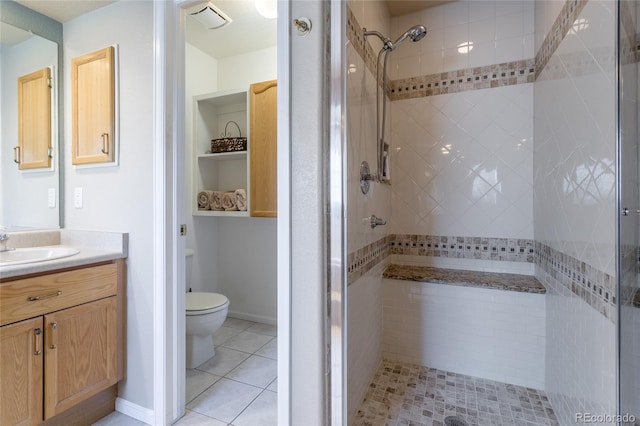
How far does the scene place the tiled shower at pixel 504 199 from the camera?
107 cm

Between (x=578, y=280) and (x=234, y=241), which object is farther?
(x=234, y=241)

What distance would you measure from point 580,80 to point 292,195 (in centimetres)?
133

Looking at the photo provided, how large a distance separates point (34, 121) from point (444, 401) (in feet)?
9.11

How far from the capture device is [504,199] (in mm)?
2115

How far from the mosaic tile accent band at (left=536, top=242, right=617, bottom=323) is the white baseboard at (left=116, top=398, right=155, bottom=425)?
1.99 metres

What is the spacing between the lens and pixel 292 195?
115cm

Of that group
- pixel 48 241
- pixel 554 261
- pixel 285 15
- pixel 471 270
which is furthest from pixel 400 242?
pixel 48 241

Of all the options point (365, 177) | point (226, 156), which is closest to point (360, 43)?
point (365, 177)

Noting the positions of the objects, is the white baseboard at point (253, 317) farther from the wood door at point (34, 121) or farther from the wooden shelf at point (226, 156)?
the wood door at point (34, 121)

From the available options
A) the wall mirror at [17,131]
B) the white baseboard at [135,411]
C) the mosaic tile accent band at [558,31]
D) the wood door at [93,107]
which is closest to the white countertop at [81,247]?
the wall mirror at [17,131]

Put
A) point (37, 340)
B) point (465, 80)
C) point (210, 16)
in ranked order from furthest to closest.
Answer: point (465, 80) < point (210, 16) < point (37, 340)

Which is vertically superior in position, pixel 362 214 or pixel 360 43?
pixel 360 43

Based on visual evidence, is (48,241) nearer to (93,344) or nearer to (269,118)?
(93,344)

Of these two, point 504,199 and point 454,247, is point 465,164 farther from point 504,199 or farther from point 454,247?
point 454,247
